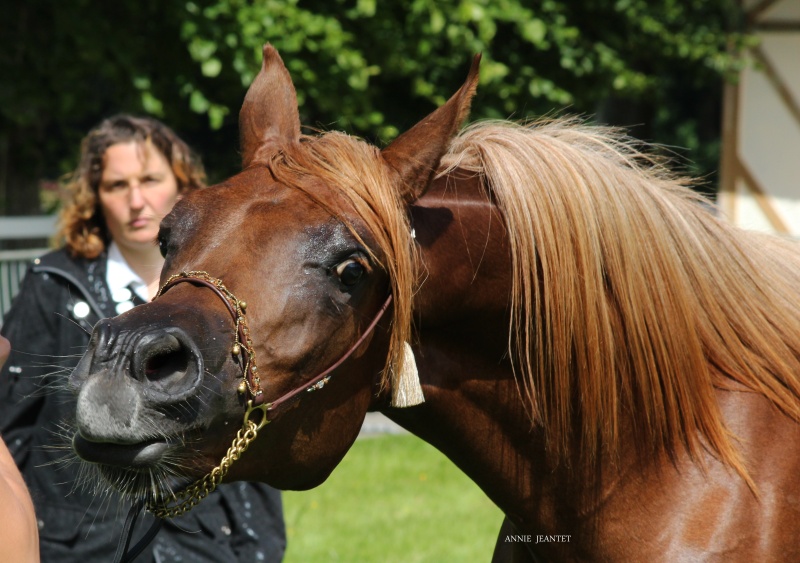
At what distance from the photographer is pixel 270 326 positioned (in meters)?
1.82

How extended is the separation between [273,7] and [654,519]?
4.61m

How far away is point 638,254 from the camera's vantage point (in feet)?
6.88

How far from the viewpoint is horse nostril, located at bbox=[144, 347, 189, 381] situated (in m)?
1.71

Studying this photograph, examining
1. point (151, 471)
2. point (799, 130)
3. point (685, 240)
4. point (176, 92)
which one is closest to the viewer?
point (151, 471)

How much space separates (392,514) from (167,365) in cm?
419

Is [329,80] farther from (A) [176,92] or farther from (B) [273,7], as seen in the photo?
(A) [176,92]

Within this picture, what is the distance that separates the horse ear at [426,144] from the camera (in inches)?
76.7

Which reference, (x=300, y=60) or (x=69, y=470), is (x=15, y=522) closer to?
(x=69, y=470)

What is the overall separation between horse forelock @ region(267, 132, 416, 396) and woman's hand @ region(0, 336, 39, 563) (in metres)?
0.76

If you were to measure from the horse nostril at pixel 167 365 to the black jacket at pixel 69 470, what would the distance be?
1.46 m

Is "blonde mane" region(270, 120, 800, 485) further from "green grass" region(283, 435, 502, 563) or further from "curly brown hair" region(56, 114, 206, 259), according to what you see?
"green grass" region(283, 435, 502, 563)

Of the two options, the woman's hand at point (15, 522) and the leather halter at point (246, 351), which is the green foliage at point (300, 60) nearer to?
the leather halter at point (246, 351)

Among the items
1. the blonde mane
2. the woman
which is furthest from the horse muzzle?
the woman

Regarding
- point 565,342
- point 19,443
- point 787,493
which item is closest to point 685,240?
point 565,342
